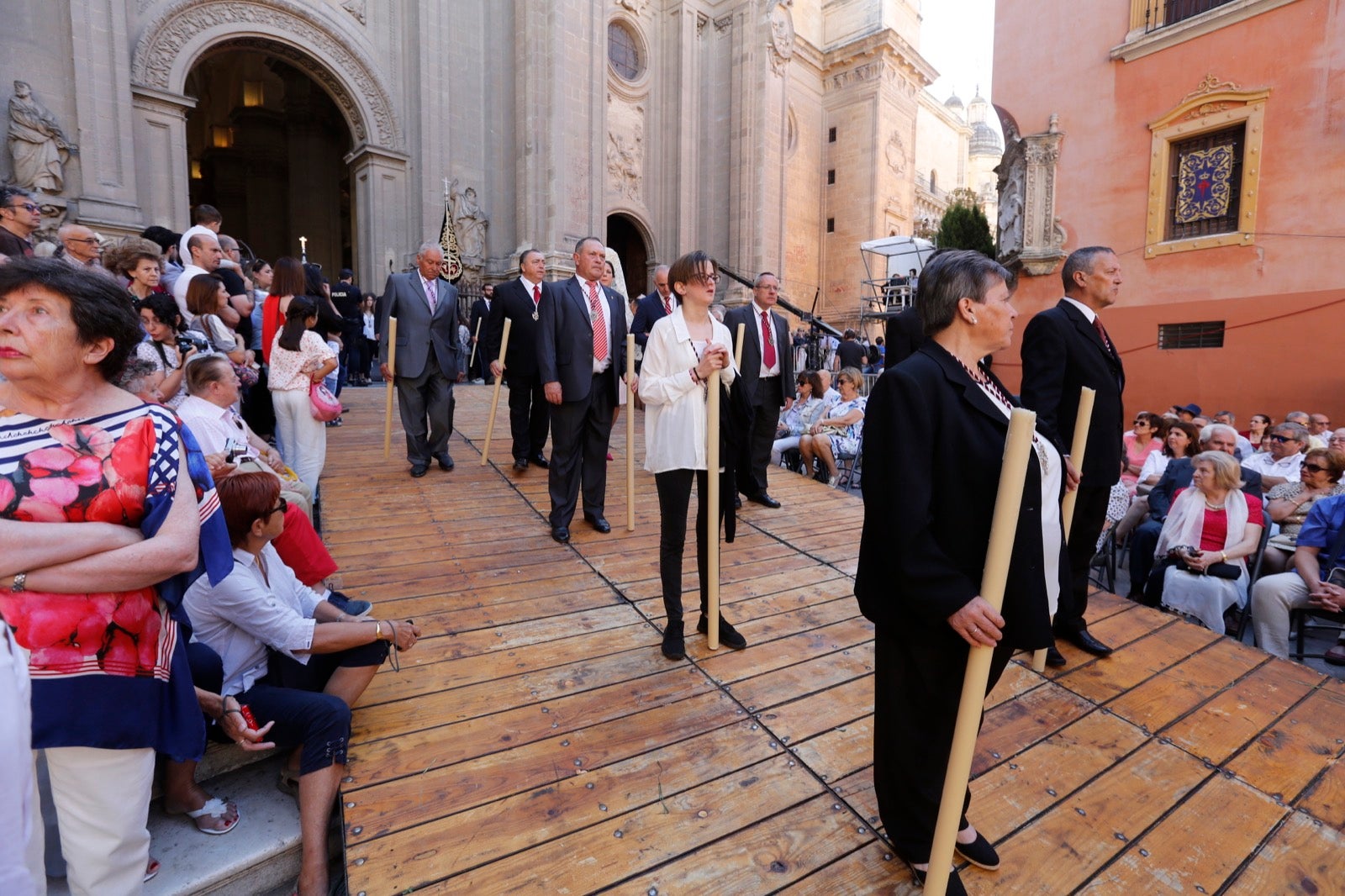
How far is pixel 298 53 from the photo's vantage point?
13586mm

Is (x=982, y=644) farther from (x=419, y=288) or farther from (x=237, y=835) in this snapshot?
(x=419, y=288)

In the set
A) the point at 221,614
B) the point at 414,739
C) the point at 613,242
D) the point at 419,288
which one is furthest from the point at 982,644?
the point at 613,242

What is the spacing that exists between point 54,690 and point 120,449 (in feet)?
1.89

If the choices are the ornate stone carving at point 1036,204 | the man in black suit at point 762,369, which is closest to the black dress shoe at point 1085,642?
the man in black suit at point 762,369

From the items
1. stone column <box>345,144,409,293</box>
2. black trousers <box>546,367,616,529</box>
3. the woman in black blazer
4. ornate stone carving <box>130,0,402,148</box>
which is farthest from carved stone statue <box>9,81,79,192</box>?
the woman in black blazer

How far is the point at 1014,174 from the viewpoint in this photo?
41.1ft

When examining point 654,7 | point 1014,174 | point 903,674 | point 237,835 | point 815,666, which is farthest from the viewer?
point 654,7

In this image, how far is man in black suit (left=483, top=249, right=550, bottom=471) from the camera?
21.5ft

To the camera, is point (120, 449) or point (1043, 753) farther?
point (1043, 753)

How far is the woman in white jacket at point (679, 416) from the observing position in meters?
3.30

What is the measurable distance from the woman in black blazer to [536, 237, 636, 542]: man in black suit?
3.24 m

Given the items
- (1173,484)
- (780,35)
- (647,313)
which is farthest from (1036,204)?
(780,35)

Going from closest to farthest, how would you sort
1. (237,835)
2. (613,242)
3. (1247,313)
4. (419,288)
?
(237,835) < (419,288) < (1247,313) < (613,242)

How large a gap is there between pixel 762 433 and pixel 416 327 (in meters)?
3.32
